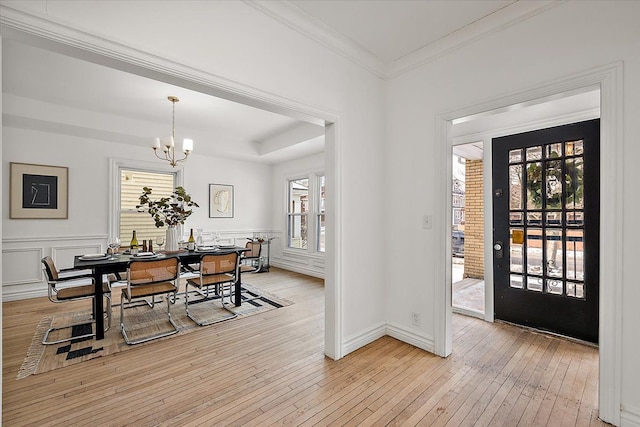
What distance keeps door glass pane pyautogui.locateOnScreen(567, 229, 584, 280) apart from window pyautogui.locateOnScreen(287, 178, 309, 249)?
177 inches

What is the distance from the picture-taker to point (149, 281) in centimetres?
312

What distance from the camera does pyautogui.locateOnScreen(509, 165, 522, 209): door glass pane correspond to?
3.26 meters

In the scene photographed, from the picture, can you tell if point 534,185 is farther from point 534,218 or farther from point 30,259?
point 30,259

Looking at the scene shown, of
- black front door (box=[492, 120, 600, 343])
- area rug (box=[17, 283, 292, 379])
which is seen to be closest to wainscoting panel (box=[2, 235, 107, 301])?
area rug (box=[17, 283, 292, 379])

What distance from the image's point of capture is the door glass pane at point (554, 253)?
300 cm

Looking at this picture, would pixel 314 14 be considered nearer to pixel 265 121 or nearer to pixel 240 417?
pixel 265 121

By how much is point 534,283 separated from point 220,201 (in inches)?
221

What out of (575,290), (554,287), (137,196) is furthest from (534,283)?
(137,196)

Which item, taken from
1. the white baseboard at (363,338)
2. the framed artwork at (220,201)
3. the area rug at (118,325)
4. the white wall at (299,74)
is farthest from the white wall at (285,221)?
the white wall at (299,74)

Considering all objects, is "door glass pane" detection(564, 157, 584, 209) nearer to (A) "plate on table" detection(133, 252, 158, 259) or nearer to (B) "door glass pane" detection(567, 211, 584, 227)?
(B) "door glass pane" detection(567, 211, 584, 227)

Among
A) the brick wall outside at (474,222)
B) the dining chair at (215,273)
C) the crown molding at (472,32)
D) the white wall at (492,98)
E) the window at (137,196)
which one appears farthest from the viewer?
the brick wall outside at (474,222)

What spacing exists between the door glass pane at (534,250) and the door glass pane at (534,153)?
30.8 inches

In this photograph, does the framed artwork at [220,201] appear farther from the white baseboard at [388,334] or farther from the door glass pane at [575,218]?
the door glass pane at [575,218]

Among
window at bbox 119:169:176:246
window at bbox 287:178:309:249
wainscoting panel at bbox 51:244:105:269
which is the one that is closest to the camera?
wainscoting panel at bbox 51:244:105:269
